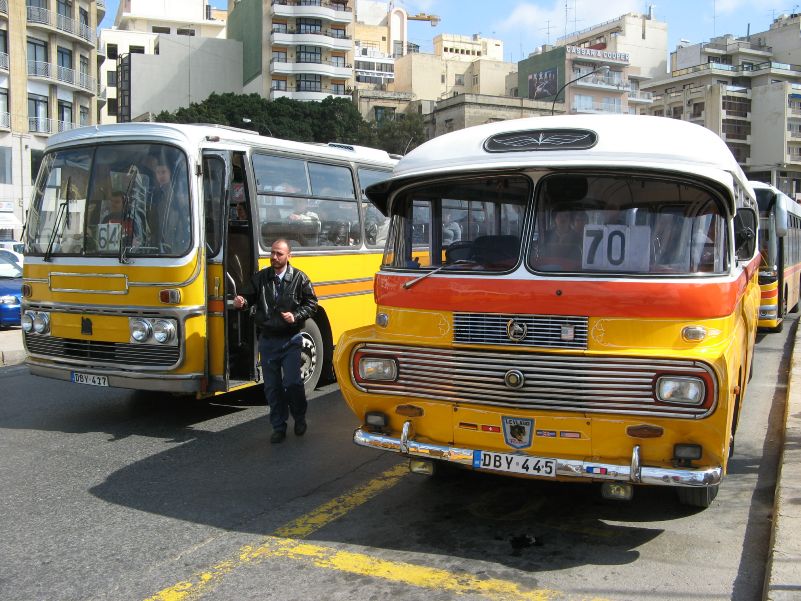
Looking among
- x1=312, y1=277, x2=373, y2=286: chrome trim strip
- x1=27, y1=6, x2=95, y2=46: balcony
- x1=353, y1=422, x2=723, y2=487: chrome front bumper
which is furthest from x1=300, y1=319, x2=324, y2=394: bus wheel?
x1=27, y1=6, x2=95, y2=46: balcony

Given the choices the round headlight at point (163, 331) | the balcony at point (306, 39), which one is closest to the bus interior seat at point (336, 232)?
the round headlight at point (163, 331)

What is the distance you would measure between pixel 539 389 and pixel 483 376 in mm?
364

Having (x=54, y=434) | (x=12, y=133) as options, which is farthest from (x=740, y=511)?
(x=12, y=133)

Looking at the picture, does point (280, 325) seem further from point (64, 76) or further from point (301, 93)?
point (301, 93)

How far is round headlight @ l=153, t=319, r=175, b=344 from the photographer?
778 centimetres

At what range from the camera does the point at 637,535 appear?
5.23m

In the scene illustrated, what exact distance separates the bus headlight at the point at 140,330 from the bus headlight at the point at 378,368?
3.20 m

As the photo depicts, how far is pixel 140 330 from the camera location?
7852 millimetres

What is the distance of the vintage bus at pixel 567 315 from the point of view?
183 inches

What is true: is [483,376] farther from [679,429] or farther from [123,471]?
[123,471]

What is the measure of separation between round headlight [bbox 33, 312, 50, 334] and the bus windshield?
0.66m

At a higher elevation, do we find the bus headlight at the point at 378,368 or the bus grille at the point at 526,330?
the bus grille at the point at 526,330

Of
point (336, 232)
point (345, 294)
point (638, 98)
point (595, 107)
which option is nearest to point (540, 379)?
point (345, 294)

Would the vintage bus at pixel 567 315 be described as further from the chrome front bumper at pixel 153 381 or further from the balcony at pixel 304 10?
the balcony at pixel 304 10
